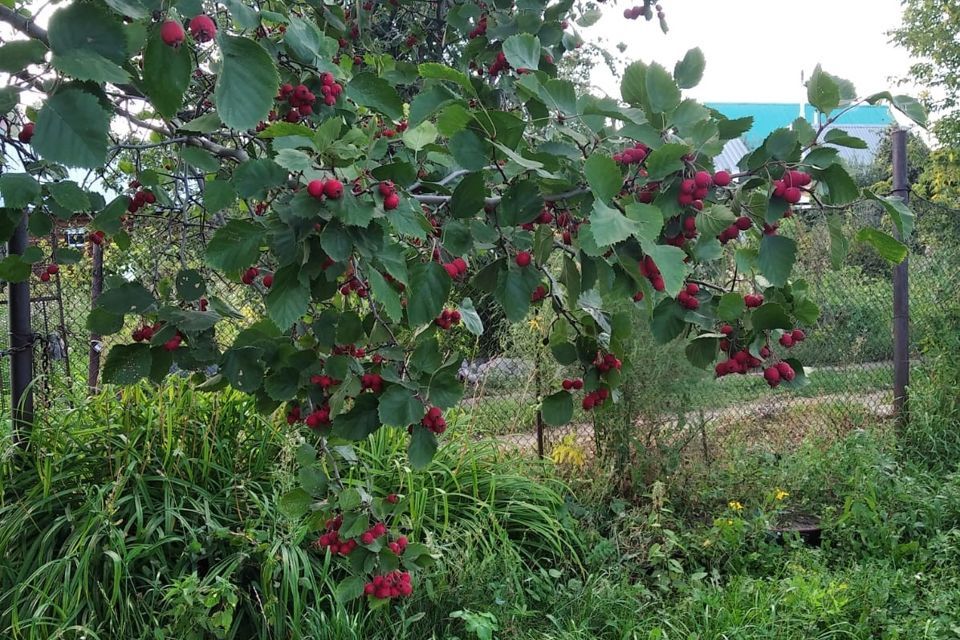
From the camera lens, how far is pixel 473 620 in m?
2.16

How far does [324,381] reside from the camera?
136cm

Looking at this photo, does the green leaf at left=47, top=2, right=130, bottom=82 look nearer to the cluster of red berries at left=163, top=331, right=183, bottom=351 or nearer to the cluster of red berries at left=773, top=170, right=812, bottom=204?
the cluster of red berries at left=163, top=331, right=183, bottom=351

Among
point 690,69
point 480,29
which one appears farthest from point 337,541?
point 480,29

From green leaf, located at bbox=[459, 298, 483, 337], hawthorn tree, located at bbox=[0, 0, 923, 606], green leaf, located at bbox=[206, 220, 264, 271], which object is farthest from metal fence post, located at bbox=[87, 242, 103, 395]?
green leaf, located at bbox=[206, 220, 264, 271]

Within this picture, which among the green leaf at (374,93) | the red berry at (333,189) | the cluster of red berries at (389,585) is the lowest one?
the cluster of red berries at (389,585)

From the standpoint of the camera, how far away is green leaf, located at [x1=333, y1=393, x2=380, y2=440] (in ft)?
4.03

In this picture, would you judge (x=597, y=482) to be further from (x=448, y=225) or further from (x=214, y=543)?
(x=448, y=225)

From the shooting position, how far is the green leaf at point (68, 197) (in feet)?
4.71

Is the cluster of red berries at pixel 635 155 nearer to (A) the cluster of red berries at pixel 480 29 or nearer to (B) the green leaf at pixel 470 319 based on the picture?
(B) the green leaf at pixel 470 319

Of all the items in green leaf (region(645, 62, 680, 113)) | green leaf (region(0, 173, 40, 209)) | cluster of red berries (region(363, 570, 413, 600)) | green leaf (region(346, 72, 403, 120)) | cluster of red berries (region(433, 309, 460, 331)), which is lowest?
cluster of red berries (region(363, 570, 413, 600))

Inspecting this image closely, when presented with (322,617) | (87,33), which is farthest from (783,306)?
(322,617)

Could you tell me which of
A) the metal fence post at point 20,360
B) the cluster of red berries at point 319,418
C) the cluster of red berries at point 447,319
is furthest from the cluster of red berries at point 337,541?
the metal fence post at point 20,360

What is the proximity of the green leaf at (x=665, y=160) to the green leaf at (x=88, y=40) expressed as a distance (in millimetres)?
644

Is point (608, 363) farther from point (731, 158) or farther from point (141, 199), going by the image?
point (731, 158)
